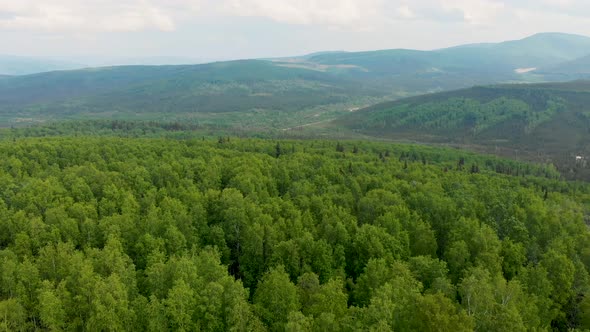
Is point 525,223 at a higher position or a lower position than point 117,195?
lower

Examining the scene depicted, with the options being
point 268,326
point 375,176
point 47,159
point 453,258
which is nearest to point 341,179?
point 375,176

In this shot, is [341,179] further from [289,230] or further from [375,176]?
[289,230]

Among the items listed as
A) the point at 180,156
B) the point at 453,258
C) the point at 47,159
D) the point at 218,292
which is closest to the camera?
the point at 218,292

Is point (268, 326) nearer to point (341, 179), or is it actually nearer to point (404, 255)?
point (404, 255)

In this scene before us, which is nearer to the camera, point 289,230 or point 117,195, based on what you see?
point 289,230

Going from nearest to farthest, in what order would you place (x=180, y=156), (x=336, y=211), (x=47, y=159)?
(x=336, y=211) → (x=47, y=159) → (x=180, y=156)

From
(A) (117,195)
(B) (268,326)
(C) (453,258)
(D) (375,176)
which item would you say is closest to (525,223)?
(C) (453,258)
